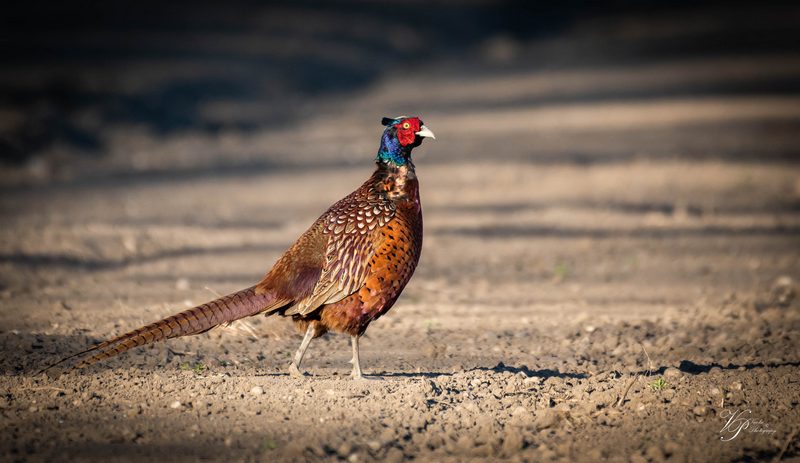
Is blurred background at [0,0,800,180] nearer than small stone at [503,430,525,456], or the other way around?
small stone at [503,430,525,456]

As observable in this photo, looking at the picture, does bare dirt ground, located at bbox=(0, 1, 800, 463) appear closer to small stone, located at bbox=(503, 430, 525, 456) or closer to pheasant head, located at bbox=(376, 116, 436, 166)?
small stone, located at bbox=(503, 430, 525, 456)

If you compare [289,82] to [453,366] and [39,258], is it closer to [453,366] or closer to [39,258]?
[39,258]

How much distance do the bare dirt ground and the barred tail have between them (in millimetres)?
346

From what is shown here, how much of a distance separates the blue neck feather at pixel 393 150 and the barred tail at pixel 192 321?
106cm

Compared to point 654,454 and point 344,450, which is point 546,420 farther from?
point 344,450

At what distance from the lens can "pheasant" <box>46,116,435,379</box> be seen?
5.49 metres

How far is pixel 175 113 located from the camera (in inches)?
723

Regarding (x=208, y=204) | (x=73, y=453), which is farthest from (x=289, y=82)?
(x=73, y=453)

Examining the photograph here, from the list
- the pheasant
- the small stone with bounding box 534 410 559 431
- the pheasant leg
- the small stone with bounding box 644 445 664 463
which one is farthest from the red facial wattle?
the small stone with bounding box 644 445 664 463

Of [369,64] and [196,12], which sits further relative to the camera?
[196,12]

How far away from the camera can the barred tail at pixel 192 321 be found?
5.05 meters

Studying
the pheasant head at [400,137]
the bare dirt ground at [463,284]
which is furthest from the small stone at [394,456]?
the pheasant head at [400,137]

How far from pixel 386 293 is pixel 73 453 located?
1.80 m

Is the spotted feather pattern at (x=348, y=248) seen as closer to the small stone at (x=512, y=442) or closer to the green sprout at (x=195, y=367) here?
the green sprout at (x=195, y=367)
